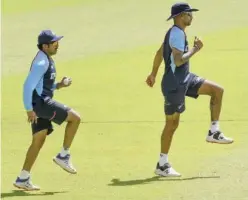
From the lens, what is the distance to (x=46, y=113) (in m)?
8.70

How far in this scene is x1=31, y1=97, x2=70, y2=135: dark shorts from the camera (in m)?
8.69

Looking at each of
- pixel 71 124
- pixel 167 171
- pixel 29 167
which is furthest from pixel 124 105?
pixel 29 167

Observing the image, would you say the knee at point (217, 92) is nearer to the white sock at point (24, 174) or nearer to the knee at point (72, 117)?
the knee at point (72, 117)

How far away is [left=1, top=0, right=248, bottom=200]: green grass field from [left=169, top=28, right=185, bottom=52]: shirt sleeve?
1.35 metres

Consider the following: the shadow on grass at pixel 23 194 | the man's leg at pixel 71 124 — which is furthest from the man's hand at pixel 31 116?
the shadow on grass at pixel 23 194

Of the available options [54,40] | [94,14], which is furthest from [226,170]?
[94,14]

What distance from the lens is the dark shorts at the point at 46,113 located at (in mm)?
8688

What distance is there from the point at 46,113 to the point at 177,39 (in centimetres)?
159

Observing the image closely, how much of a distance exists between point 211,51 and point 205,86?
283 inches

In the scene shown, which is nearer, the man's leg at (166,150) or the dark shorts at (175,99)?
the man's leg at (166,150)

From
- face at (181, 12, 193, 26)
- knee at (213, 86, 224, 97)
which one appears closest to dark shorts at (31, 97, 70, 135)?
face at (181, 12, 193, 26)

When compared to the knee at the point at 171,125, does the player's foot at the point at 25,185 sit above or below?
below

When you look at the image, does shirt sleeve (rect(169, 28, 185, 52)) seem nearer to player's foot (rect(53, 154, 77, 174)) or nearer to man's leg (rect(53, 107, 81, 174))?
man's leg (rect(53, 107, 81, 174))

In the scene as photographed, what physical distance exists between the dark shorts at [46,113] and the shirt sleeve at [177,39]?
1331mm
